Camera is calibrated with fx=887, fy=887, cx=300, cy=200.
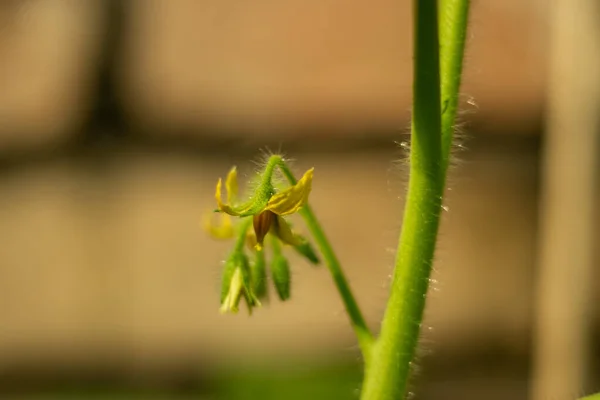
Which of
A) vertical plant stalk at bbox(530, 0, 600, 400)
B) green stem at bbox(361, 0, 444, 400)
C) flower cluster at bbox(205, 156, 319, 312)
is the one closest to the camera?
green stem at bbox(361, 0, 444, 400)

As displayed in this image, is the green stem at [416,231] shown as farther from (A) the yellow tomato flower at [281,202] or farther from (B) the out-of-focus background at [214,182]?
(B) the out-of-focus background at [214,182]

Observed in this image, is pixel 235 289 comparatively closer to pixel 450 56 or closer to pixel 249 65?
pixel 450 56

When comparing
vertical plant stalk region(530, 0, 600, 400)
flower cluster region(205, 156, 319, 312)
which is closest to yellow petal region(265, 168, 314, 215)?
flower cluster region(205, 156, 319, 312)

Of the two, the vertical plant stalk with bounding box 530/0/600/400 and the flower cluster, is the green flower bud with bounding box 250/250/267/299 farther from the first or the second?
the vertical plant stalk with bounding box 530/0/600/400

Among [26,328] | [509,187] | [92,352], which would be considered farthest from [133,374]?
[509,187]

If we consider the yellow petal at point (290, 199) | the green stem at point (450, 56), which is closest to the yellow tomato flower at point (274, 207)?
the yellow petal at point (290, 199)
